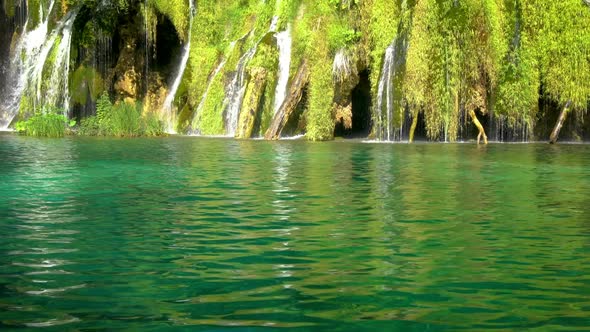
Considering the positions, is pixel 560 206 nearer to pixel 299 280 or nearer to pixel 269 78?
pixel 299 280

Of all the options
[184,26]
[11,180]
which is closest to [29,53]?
[184,26]

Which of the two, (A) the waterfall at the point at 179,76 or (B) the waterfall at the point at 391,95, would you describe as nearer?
(B) the waterfall at the point at 391,95

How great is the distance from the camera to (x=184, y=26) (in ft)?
131

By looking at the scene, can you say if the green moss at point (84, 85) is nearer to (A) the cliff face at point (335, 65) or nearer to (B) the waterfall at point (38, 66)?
(A) the cliff face at point (335, 65)

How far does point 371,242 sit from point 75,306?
3.34 metres

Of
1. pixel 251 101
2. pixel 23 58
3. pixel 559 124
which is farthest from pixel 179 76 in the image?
pixel 559 124

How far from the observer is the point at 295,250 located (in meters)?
7.79

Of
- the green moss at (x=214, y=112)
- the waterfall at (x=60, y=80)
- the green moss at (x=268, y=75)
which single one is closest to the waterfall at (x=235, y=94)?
the green moss at (x=214, y=112)

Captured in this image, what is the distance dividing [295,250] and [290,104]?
23526 millimetres

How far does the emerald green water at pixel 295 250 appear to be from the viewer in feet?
18.1

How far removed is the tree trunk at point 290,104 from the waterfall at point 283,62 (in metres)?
1.29

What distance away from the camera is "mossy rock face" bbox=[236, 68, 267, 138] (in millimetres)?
32281

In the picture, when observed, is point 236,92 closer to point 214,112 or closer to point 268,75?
point 214,112

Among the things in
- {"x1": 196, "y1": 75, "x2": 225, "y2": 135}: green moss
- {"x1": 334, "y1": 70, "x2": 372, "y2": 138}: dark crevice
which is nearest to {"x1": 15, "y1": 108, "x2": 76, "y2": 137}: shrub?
{"x1": 196, "y1": 75, "x2": 225, "y2": 135}: green moss
